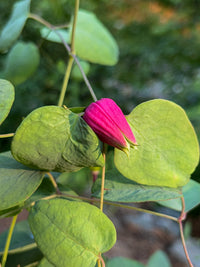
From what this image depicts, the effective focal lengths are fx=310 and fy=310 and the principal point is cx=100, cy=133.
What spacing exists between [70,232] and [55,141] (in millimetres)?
55

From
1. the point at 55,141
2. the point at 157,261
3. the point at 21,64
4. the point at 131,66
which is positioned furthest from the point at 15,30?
the point at 131,66

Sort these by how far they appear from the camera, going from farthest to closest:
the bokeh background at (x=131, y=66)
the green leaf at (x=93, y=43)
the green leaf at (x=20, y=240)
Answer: the bokeh background at (x=131, y=66) < the green leaf at (x=93, y=43) < the green leaf at (x=20, y=240)

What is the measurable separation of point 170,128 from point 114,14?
Result: 4.59 feet

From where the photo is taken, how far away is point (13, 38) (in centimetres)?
31

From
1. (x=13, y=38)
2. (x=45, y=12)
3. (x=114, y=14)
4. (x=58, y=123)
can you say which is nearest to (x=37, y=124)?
(x=58, y=123)

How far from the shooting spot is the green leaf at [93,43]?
0.39 m

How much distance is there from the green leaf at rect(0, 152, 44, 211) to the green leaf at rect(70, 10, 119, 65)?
0.66 ft

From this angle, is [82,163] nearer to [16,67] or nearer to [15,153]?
[15,153]

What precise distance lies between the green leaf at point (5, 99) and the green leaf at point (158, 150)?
0.26 feet

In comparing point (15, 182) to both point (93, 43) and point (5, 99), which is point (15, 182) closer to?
point (5, 99)

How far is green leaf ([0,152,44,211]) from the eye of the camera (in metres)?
0.19

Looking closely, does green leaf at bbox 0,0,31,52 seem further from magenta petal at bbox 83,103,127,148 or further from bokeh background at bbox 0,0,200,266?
bokeh background at bbox 0,0,200,266

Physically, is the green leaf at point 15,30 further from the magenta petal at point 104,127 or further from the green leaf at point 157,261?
the green leaf at point 157,261

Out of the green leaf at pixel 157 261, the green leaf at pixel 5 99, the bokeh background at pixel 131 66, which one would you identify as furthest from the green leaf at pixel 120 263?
the bokeh background at pixel 131 66
